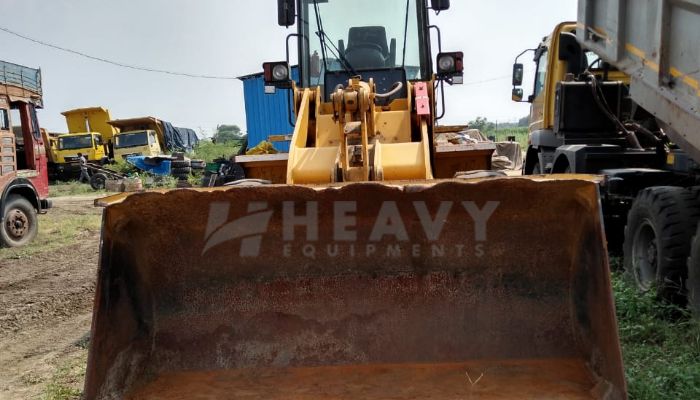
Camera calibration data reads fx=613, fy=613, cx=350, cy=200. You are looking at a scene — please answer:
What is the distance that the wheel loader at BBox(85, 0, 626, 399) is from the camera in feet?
9.30

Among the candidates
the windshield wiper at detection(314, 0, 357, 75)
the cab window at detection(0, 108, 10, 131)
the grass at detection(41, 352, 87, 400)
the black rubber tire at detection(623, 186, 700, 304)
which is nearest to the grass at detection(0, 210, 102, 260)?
the cab window at detection(0, 108, 10, 131)

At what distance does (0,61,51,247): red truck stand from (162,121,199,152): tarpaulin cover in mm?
17464

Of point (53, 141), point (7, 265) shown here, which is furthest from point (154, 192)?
point (53, 141)

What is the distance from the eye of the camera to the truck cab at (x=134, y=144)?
24859 millimetres

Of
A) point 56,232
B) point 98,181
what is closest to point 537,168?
point 56,232

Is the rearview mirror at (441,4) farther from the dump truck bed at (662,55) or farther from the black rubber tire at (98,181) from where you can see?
the black rubber tire at (98,181)

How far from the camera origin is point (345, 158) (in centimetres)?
396

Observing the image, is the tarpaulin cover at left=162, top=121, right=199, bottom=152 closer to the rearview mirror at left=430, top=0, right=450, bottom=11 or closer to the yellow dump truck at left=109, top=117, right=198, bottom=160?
the yellow dump truck at left=109, top=117, right=198, bottom=160

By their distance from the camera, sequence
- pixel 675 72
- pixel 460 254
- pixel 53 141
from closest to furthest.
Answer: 1. pixel 460 254
2. pixel 675 72
3. pixel 53 141

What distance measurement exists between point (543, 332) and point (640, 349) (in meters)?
1.26

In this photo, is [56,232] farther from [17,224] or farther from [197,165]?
[197,165]

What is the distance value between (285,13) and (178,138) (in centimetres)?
2730

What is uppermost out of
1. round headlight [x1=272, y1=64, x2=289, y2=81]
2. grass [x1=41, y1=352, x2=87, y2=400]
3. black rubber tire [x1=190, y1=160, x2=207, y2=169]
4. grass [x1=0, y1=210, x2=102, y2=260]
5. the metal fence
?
the metal fence

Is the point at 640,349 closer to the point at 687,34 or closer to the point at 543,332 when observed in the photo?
the point at 543,332
